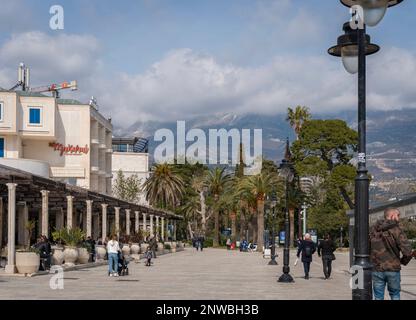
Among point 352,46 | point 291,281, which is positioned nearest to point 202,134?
point 291,281

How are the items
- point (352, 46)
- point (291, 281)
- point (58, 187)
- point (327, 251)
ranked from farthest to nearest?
point (58, 187) < point (327, 251) < point (291, 281) < point (352, 46)

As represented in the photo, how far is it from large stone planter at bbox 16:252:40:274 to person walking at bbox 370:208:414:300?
650 inches

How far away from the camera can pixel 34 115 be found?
68.4 metres

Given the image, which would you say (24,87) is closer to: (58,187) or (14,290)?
(58,187)

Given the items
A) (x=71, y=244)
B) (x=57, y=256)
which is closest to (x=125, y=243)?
(x=71, y=244)

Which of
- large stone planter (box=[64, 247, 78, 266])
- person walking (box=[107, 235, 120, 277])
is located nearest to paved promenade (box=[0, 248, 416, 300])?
person walking (box=[107, 235, 120, 277])

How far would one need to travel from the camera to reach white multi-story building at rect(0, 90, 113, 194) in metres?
66.2

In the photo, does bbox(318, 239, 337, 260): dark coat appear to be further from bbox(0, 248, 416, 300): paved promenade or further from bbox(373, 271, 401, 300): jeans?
bbox(373, 271, 401, 300): jeans

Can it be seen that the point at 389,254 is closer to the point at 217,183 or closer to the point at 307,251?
the point at 307,251

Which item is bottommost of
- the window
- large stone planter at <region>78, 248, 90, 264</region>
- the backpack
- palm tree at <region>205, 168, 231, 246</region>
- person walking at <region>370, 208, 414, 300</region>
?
large stone planter at <region>78, 248, 90, 264</region>

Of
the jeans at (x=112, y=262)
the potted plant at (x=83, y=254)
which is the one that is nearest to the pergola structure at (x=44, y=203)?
the potted plant at (x=83, y=254)

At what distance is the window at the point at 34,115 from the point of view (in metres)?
68.1

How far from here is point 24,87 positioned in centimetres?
9062

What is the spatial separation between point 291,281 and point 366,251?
15.1 metres
